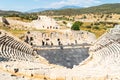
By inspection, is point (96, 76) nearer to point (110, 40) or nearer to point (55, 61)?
point (55, 61)

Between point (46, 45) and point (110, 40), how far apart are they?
48.5 feet

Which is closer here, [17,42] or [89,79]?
[89,79]

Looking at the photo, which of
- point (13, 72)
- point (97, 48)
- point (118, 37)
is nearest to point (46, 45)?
point (97, 48)

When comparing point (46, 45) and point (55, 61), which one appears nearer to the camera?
point (55, 61)

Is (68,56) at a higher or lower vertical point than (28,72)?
lower

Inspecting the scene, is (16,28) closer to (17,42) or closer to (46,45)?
(46,45)

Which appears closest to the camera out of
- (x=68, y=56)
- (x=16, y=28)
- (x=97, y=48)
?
(x=68, y=56)

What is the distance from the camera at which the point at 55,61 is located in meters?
44.1

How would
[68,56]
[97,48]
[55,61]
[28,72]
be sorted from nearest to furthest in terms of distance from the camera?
[28,72] → [55,61] → [68,56] → [97,48]

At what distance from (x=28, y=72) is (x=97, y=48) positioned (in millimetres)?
30313

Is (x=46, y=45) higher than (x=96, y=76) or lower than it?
lower

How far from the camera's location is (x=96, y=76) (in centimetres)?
2195

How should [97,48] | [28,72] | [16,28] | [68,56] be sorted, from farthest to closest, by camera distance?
[16,28] → [97,48] → [68,56] → [28,72]

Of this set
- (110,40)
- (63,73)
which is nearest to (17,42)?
(110,40)
